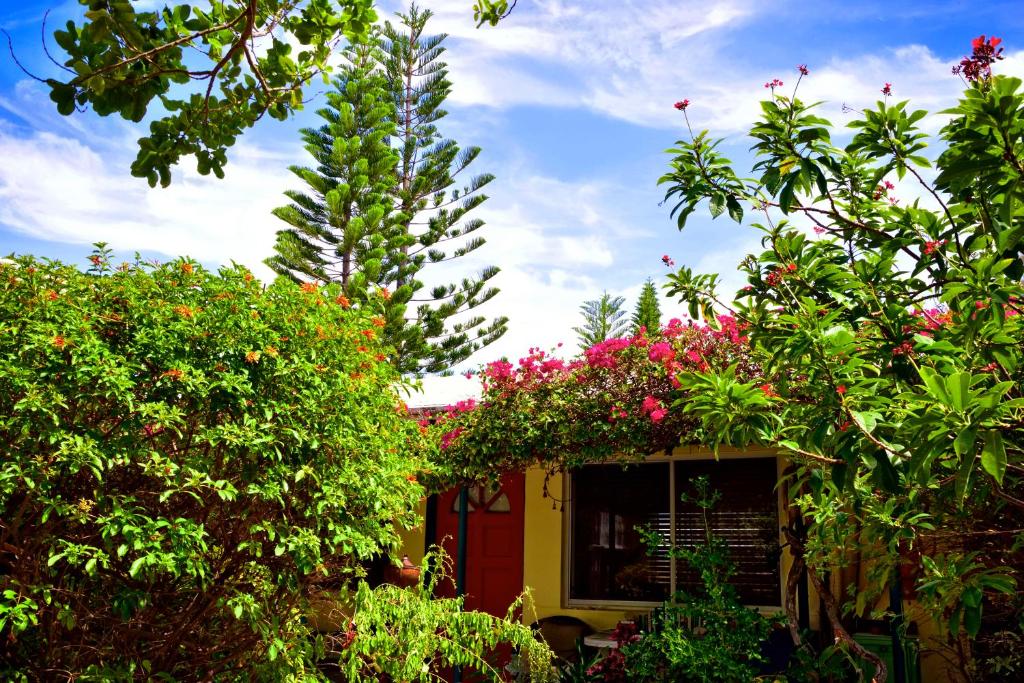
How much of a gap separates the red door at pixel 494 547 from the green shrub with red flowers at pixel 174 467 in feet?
16.3

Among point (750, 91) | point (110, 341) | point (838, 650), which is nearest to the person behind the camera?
point (750, 91)

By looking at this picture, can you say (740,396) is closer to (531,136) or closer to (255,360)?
(255,360)

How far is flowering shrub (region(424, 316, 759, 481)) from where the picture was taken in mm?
7070

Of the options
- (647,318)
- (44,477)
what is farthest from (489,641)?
(647,318)

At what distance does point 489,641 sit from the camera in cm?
532

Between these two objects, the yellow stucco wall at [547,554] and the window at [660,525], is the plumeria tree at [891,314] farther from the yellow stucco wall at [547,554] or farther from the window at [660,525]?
the yellow stucco wall at [547,554]

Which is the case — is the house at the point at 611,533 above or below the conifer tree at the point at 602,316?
below

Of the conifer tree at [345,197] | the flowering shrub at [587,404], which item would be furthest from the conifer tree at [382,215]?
the flowering shrub at [587,404]

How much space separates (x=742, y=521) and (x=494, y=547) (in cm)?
300

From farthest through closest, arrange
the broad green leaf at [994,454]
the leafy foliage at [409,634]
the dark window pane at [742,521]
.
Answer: the dark window pane at [742,521] < the leafy foliage at [409,634] < the broad green leaf at [994,454]

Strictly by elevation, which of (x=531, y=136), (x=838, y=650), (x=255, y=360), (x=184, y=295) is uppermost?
(x=531, y=136)

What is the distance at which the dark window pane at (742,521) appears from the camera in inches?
340

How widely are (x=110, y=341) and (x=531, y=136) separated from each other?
313cm

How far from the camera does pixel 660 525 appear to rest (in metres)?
9.36
